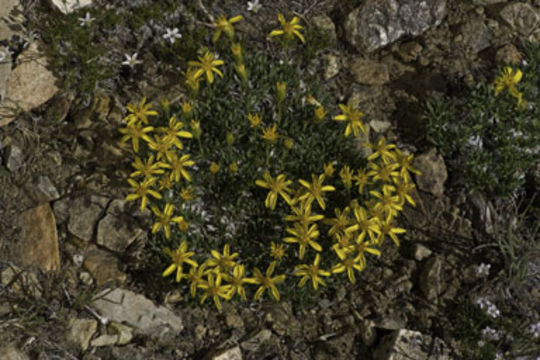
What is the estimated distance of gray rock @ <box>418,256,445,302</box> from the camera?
526 centimetres

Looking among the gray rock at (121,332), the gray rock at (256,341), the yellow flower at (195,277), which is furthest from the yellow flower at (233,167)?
the gray rock at (121,332)

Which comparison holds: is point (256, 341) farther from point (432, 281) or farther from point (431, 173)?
point (431, 173)

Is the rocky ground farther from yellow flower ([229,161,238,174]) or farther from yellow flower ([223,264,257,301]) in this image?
yellow flower ([229,161,238,174])

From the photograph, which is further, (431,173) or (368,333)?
(431,173)

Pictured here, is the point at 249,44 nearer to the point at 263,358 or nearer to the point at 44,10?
the point at 44,10

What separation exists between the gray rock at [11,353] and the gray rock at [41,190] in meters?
1.34

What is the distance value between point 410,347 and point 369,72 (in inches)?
112

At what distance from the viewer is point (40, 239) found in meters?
5.26

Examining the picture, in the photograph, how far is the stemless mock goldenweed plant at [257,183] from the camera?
15.8 ft

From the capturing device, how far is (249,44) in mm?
6227

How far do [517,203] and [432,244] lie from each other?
93 cm

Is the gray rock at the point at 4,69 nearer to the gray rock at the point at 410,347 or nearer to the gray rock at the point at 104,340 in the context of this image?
the gray rock at the point at 104,340

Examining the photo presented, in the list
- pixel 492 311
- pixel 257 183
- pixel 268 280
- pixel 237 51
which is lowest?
pixel 492 311

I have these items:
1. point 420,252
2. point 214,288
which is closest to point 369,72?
point 420,252
